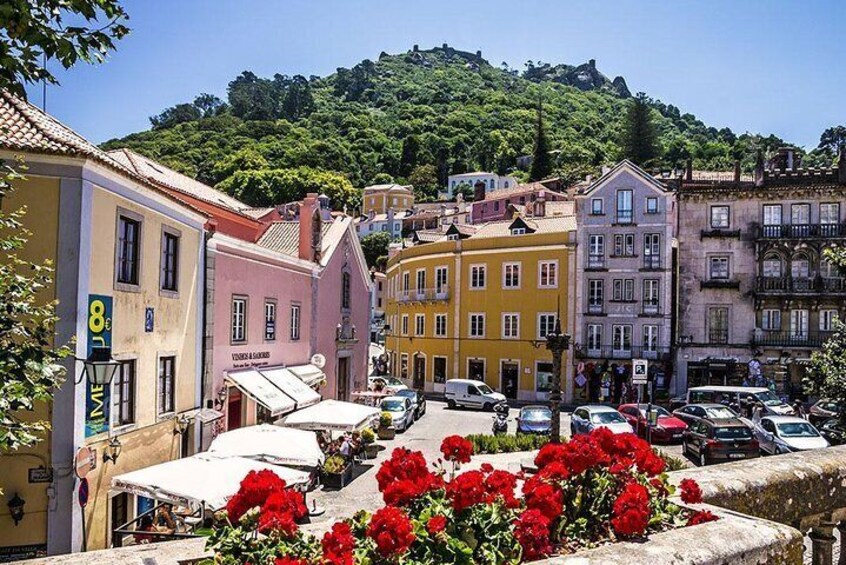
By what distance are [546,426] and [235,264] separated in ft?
44.7

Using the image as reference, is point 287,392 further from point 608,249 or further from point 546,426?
point 608,249

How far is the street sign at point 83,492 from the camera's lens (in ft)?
45.0

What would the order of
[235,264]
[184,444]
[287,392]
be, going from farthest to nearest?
[287,392] < [235,264] < [184,444]

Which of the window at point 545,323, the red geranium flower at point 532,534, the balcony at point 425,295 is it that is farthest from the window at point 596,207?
the red geranium flower at point 532,534

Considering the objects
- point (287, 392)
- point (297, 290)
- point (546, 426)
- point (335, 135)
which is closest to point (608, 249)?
point (546, 426)

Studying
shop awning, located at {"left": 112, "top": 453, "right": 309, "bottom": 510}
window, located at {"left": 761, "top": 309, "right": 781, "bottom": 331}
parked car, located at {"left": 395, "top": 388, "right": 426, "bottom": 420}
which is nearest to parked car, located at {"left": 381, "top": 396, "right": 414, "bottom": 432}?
parked car, located at {"left": 395, "top": 388, "right": 426, "bottom": 420}

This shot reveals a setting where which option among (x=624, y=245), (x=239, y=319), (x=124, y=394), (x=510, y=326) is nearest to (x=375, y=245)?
(x=510, y=326)

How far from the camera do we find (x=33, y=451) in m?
13.3

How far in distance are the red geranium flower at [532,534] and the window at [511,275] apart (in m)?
44.5

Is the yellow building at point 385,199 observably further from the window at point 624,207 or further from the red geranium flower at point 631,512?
the red geranium flower at point 631,512

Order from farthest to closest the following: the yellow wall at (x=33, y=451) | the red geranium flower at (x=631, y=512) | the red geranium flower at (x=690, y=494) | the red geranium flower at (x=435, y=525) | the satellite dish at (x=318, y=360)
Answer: the satellite dish at (x=318, y=360)
the yellow wall at (x=33, y=451)
the red geranium flower at (x=690, y=494)
the red geranium flower at (x=631, y=512)
the red geranium flower at (x=435, y=525)

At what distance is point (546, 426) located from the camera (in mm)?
29641

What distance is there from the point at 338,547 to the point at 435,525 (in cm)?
63

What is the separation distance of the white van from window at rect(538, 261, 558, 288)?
838 centimetres
